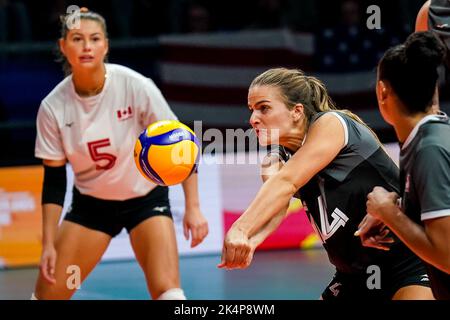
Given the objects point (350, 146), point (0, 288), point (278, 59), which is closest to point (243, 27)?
point (278, 59)

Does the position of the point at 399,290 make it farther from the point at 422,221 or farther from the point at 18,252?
the point at 18,252

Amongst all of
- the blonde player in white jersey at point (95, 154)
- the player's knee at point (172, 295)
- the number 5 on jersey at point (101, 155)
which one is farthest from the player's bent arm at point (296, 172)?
the number 5 on jersey at point (101, 155)

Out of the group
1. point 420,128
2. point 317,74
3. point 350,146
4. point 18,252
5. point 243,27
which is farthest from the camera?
point 243,27

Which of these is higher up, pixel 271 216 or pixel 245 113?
pixel 271 216

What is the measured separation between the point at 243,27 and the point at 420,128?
6682 millimetres

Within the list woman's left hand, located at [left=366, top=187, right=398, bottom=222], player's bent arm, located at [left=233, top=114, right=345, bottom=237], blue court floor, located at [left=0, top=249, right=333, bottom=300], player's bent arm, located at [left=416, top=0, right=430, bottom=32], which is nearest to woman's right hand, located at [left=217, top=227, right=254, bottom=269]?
player's bent arm, located at [left=233, top=114, right=345, bottom=237]

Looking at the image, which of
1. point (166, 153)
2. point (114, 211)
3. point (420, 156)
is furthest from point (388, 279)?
point (114, 211)

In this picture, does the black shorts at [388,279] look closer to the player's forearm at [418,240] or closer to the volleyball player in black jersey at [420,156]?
the volleyball player in black jersey at [420,156]

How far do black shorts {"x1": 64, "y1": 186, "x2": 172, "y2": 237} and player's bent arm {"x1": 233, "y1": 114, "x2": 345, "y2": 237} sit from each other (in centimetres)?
171

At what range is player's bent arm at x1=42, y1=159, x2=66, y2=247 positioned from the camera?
15.7ft

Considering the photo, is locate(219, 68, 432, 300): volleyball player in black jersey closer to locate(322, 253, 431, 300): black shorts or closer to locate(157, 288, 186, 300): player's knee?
locate(322, 253, 431, 300): black shorts

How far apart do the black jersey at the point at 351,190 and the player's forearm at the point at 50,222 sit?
1.73m

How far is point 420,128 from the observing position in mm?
2742

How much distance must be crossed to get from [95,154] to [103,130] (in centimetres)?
14
